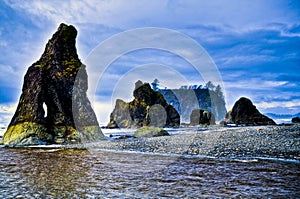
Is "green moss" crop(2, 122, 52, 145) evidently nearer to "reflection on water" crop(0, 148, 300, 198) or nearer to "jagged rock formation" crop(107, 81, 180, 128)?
"reflection on water" crop(0, 148, 300, 198)

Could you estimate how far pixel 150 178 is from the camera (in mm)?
11383

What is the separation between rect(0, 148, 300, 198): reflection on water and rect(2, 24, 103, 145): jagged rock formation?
13323 mm

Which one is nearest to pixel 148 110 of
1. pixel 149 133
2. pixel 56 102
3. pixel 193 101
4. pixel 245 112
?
pixel 245 112

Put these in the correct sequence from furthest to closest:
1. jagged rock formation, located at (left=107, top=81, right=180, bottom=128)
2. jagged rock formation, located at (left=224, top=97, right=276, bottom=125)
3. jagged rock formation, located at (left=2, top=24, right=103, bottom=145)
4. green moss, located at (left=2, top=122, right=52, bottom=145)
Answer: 1. jagged rock formation, located at (left=107, top=81, right=180, bottom=128)
2. jagged rock formation, located at (left=224, top=97, right=276, bottom=125)
3. jagged rock formation, located at (left=2, top=24, right=103, bottom=145)
4. green moss, located at (left=2, top=122, right=52, bottom=145)

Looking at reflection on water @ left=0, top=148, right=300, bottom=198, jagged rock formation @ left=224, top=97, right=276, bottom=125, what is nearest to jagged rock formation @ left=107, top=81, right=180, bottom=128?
jagged rock formation @ left=224, top=97, right=276, bottom=125

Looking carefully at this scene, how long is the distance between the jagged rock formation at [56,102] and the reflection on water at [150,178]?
525 inches

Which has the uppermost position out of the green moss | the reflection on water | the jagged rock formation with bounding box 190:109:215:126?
the jagged rock formation with bounding box 190:109:215:126

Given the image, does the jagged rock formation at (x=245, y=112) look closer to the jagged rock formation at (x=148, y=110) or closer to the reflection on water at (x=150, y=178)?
the jagged rock formation at (x=148, y=110)

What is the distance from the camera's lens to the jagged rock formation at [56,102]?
93.8 ft

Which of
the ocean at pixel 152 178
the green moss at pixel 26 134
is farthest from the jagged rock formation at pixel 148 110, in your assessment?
the ocean at pixel 152 178

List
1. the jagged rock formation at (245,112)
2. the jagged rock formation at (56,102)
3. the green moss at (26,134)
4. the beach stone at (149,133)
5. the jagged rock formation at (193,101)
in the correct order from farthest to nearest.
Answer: the jagged rock formation at (193,101), the jagged rock formation at (245,112), the beach stone at (149,133), the jagged rock formation at (56,102), the green moss at (26,134)

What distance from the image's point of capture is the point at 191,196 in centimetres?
879

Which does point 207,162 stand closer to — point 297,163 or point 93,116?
point 297,163

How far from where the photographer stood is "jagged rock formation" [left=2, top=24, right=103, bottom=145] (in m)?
28.6
